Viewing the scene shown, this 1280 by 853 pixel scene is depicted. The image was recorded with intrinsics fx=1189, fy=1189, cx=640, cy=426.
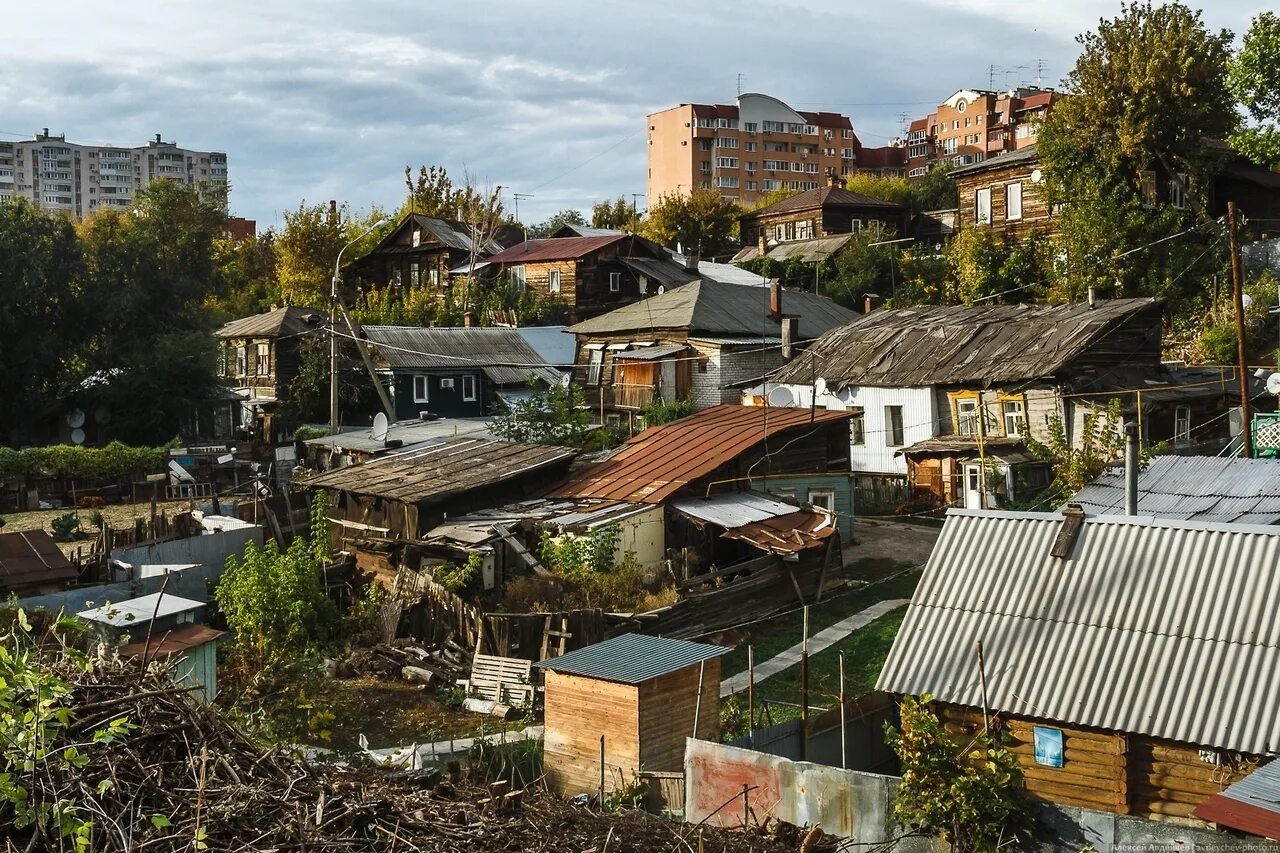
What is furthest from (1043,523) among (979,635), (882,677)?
(882,677)

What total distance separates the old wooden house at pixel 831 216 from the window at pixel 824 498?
3196 cm

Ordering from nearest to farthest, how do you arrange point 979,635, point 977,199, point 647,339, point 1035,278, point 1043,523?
1. point 979,635
2. point 1043,523
3. point 647,339
4. point 1035,278
5. point 977,199

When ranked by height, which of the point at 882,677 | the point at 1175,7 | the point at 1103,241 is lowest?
the point at 882,677

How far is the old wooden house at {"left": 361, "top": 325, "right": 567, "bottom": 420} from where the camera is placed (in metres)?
41.6

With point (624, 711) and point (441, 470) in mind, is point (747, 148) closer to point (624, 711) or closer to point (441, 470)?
point (441, 470)

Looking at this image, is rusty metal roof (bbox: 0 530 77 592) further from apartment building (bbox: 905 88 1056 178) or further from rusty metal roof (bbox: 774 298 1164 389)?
apartment building (bbox: 905 88 1056 178)

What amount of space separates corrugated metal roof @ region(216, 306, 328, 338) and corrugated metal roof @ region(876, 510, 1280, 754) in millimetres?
33414

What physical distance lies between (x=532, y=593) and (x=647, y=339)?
764 inches

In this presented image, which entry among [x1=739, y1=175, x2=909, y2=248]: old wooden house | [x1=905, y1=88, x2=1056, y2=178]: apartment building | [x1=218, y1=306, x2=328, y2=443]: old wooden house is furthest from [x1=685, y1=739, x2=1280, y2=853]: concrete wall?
[x1=905, y1=88, x2=1056, y2=178]: apartment building

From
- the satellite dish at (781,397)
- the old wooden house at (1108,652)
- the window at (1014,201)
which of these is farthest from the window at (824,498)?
the window at (1014,201)

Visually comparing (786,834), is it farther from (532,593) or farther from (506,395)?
(506,395)

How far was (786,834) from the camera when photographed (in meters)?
11.2

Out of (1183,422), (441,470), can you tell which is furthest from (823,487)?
(1183,422)

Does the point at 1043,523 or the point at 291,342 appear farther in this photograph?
the point at 291,342
